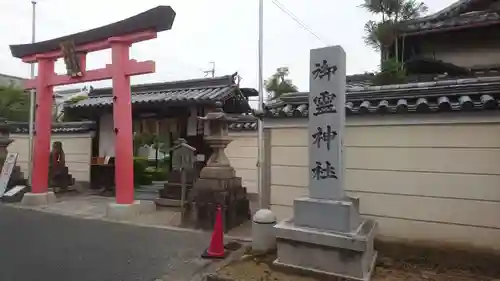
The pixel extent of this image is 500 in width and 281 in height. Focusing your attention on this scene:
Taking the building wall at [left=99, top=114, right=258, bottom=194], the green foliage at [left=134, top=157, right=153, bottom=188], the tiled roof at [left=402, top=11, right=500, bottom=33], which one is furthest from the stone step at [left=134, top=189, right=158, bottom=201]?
the tiled roof at [left=402, top=11, right=500, bottom=33]

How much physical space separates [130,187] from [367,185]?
6.39m

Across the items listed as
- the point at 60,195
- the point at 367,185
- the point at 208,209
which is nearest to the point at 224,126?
the point at 208,209

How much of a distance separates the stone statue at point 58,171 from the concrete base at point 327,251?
11.7 metres

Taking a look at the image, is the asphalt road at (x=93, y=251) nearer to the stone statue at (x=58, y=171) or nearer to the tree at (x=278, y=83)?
the stone statue at (x=58, y=171)

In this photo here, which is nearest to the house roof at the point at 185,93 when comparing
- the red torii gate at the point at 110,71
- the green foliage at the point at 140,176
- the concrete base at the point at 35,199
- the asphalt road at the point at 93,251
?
the red torii gate at the point at 110,71

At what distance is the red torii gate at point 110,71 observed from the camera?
910 centimetres

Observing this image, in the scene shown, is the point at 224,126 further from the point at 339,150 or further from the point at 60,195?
the point at 60,195

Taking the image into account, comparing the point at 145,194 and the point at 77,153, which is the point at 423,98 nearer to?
the point at 145,194

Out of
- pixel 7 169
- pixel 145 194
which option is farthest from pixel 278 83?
pixel 7 169

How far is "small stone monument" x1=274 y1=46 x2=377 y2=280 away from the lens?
14.9 feet

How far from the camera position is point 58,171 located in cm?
1362

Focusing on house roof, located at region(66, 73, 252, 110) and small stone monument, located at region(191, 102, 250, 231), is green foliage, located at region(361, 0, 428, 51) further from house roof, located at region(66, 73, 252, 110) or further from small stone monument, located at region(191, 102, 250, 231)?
house roof, located at region(66, 73, 252, 110)

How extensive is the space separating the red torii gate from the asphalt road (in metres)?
1.94

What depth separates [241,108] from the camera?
13805 millimetres
